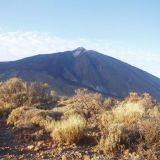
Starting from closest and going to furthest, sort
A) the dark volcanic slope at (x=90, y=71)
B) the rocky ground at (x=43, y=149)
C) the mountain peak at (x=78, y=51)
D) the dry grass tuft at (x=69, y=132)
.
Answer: the rocky ground at (x=43, y=149) < the dry grass tuft at (x=69, y=132) < the dark volcanic slope at (x=90, y=71) < the mountain peak at (x=78, y=51)

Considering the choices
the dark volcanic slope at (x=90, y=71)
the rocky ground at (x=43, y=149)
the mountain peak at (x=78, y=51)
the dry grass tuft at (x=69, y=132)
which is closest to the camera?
the rocky ground at (x=43, y=149)

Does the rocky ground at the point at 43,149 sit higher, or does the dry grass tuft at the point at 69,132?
the dry grass tuft at the point at 69,132

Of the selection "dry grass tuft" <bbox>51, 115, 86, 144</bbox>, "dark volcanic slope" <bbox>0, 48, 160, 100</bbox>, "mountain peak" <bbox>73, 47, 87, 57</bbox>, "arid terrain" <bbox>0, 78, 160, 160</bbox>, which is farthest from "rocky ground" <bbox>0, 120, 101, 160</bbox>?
"mountain peak" <bbox>73, 47, 87, 57</bbox>

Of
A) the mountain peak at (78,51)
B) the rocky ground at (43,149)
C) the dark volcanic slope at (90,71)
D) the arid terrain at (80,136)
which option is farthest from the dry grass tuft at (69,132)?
the mountain peak at (78,51)

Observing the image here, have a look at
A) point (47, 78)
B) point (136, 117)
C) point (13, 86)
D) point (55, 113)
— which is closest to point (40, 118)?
point (55, 113)

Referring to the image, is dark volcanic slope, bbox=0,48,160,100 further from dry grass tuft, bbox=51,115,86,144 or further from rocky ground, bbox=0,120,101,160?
dry grass tuft, bbox=51,115,86,144

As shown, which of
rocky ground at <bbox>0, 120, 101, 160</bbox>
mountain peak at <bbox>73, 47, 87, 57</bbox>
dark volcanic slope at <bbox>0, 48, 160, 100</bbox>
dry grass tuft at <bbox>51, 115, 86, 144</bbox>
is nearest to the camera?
rocky ground at <bbox>0, 120, 101, 160</bbox>

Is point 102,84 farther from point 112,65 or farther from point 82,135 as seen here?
point 82,135

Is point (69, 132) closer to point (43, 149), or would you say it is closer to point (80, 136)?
point (80, 136)

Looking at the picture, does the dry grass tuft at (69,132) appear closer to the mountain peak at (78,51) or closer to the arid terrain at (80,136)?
the arid terrain at (80,136)

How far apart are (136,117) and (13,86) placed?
47.8 feet

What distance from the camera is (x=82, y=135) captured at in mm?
13156

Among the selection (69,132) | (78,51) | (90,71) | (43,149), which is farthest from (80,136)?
(78,51)

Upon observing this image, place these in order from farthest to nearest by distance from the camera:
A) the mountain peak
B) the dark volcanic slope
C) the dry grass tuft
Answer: the mountain peak < the dark volcanic slope < the dry grass tuft
